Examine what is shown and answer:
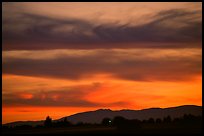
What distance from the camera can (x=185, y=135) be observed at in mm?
70125

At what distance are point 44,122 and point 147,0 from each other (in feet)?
327

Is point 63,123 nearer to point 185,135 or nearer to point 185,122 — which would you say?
point 185,122

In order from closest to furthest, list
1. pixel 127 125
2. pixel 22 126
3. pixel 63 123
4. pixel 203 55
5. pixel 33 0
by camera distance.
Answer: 1. pixel 203 55
2. pixel 33 0
3. pixel 127 125
4. pixel 22 126
5. pixel 63 123

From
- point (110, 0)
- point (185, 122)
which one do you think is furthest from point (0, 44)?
point (185, 122)

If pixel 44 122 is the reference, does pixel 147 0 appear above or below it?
above

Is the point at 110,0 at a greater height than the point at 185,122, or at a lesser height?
greater

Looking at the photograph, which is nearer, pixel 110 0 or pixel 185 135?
pixel 110 0

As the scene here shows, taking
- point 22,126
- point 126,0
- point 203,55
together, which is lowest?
point 22,126

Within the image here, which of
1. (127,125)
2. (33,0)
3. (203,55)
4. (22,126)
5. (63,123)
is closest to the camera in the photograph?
(203,55)

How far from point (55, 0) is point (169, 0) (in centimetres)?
932

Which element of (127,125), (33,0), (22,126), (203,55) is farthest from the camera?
(22,126)

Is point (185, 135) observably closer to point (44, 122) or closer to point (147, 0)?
point (147, 0)

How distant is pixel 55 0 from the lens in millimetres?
32062

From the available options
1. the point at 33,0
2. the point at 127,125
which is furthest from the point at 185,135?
the point at 33,0
